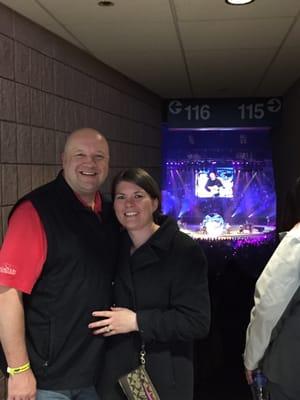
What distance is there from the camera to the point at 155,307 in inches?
66.9

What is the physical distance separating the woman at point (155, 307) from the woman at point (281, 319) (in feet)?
0.73

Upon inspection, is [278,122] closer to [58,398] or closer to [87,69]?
[87,69]

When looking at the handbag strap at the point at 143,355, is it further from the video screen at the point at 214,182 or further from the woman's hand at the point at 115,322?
the video screen at the point at 214,182

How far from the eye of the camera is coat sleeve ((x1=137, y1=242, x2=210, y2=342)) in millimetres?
1634

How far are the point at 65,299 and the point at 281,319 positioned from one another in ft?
2.55

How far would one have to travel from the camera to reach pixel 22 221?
160 centimetres

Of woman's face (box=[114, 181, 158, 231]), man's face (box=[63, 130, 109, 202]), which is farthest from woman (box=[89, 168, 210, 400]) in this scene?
man's face (box=[63, 130, 109, 202])

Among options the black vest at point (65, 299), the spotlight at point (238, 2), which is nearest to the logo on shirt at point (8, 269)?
the black vest at point (65, 299)

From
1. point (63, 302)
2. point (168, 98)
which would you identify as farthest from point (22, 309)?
point (168, 98)

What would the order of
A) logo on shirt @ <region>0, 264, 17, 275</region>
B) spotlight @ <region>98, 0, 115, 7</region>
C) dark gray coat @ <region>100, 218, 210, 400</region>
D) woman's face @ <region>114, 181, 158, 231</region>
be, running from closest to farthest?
logo on shirt @ <region>0, 264, 17, 275</region>
dark gray coat @ <region>100, 218, 210, 400</region>
woman's face @ <region>114, 181, 158, 231</region>
spotlight @ <region>98, 0, 115, 7</region>

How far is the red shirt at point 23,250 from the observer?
1545 millimetres

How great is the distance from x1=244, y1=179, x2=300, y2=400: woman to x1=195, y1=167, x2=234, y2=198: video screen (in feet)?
13.4

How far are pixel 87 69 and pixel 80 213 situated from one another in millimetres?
1855

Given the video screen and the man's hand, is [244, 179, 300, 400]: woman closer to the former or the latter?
Result: the man's hand
